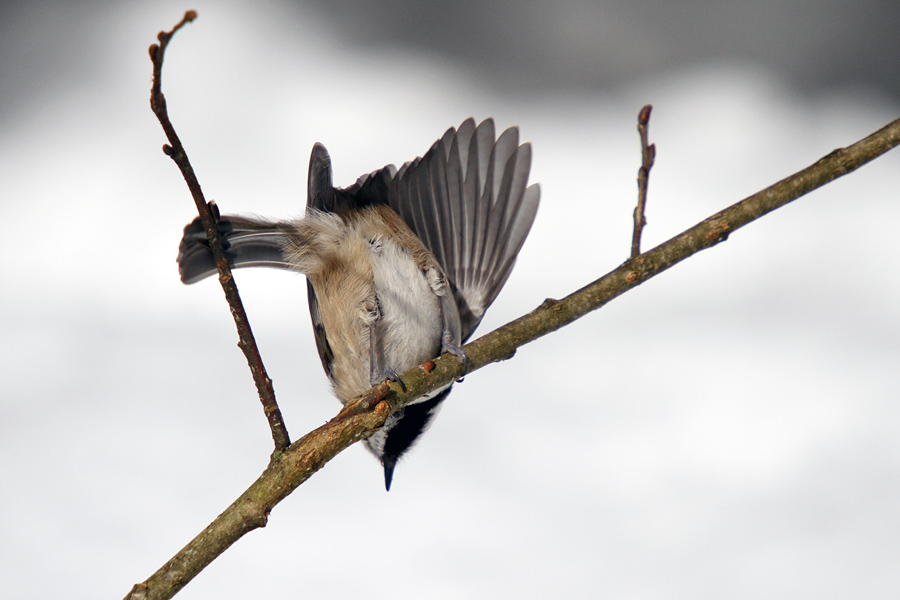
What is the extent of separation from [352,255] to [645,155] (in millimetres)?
339

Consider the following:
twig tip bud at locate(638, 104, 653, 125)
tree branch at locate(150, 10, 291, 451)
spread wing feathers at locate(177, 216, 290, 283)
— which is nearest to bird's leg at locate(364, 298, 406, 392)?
spread wing feathers at locate(177, 216, 290, 283)

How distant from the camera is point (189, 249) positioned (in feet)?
1.94

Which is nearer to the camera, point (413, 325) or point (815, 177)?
point (815, 177)

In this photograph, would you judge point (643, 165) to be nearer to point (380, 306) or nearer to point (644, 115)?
point (644, 115)

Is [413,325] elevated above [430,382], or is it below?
above

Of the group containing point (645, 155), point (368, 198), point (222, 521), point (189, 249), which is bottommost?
point (222, 521)

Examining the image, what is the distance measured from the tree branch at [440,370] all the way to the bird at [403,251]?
0.06 metres

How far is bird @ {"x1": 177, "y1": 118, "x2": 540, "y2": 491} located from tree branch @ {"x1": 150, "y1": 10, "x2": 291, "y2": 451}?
169mm

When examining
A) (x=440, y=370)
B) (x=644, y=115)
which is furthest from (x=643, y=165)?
(x=440, y=370)

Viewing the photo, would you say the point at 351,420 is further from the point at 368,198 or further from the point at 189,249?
the point at 368,198

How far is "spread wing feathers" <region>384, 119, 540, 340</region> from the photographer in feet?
2.65

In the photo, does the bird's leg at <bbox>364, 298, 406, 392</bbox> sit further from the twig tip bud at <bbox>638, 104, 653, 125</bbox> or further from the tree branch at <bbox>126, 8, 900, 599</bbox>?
the twig tip bud at <bbox>638, 104, 653, 125</bbox>

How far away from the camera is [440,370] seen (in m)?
0.63

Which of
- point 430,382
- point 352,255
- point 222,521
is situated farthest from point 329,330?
point 222,521
